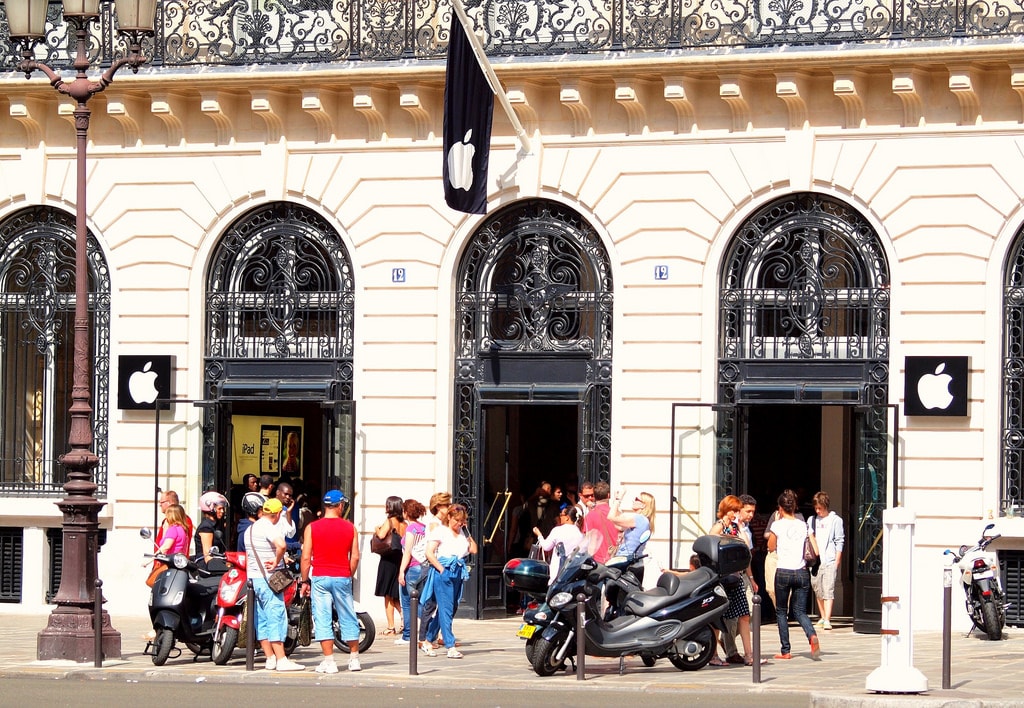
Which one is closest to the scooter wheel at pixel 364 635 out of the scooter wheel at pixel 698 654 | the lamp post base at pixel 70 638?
the lamp post base at pixel 70 638

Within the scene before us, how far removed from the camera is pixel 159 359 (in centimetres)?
2164

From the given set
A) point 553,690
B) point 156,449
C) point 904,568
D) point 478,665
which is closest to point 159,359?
point 156,449

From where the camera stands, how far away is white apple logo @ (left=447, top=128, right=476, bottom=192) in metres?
20.2

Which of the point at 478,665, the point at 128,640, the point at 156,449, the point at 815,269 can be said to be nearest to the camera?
the point at 478,665

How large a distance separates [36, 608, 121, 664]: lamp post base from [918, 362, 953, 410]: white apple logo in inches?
317

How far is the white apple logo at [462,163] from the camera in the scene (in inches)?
797

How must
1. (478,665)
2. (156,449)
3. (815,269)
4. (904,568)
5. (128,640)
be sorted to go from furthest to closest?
1. (156,449)
2. (815,269)
3. (128,640)
4. (478,665)
5. (904,568)

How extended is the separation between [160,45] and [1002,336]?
938 cm

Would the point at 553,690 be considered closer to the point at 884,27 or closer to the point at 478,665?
the point at 478,665

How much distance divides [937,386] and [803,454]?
543 cm

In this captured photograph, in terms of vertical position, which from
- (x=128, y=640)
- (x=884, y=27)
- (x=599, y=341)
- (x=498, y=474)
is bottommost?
(x=128, y=640)

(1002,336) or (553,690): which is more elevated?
(1002,336)

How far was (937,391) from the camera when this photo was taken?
63.6 ft

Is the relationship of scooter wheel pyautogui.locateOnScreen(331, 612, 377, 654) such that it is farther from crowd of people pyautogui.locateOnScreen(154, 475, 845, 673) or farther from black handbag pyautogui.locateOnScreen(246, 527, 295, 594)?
black handbag pyautogui.locateOnScreen(246, 527, 295, 594)
